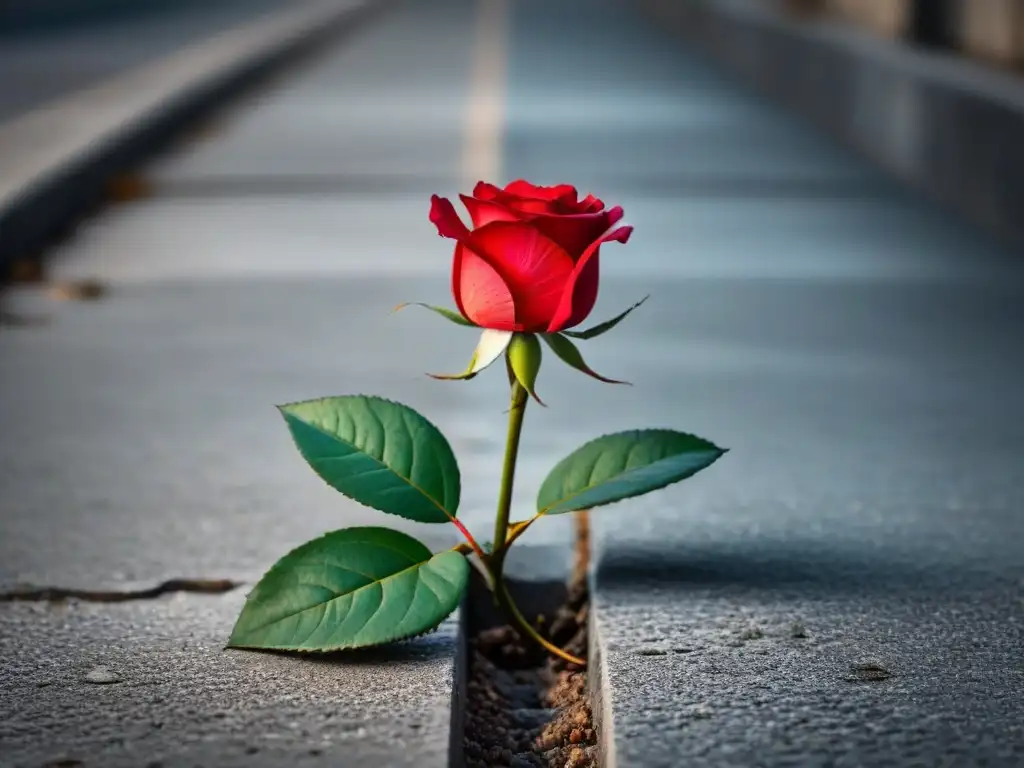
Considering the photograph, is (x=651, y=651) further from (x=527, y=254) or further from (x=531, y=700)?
(x=527, y=254)

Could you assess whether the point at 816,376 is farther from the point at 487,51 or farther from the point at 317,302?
the point at 487,51

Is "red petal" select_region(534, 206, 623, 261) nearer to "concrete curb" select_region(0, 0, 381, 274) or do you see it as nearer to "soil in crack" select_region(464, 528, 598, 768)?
"soil in crack" select_region(464, 528, 598, 768)

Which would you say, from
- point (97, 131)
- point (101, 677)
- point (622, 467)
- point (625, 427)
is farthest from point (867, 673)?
point (97, 131)

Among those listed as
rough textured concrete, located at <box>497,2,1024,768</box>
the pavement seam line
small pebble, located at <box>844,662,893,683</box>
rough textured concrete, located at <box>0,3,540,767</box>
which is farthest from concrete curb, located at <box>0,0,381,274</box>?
small pebble, located at <box>844,662,893,683</box>

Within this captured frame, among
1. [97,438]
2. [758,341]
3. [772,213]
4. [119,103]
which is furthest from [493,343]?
[119,103]

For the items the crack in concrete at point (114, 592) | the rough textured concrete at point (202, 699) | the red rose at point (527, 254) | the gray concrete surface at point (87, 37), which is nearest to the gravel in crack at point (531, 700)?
the rough textured concrete at point (202, 699)

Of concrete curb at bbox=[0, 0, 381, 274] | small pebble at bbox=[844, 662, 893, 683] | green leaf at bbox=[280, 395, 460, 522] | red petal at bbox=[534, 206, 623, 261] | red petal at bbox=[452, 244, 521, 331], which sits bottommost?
small pebble at bbox=[844, 662, 893, 683]

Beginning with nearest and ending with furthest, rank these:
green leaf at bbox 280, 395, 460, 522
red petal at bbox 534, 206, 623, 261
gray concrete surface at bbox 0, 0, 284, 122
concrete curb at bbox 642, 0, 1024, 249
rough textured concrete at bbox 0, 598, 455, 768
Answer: rough textured concrete at bbox 0, 598, 455, 768, red petal at bbox 534, 206, 623, 261, green leaf at bbox 280, 395, 460, 522, concrete curb at bbox 642, 0, 1024, 249, gray concrete surface at bbox 0, 0, 284, 122
